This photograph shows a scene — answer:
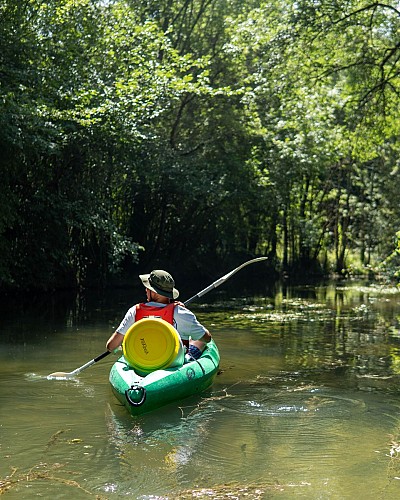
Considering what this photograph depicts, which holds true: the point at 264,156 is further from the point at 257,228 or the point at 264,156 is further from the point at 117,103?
the point at 117,103

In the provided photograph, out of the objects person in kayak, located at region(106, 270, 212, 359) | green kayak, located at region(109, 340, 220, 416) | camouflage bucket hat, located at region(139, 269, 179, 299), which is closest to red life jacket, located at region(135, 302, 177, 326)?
person in kayak, located at region(106, 270, 212, 359)

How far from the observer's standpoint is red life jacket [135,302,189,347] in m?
7.62

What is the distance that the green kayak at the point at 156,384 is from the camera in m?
6.87

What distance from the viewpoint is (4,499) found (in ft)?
15.8

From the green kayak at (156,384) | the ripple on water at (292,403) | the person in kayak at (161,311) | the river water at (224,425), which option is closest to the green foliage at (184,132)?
the river water at (224,425)

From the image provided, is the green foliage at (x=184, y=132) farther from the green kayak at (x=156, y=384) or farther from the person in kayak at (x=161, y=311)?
the green kayak at (x=156, y=384)

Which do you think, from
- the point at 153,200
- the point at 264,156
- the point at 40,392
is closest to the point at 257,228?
the point at 264,156

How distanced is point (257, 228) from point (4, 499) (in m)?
22.7

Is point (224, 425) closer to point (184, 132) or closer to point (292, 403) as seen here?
point (292, 403)

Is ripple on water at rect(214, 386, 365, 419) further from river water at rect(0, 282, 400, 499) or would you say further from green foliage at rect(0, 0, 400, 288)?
green foliage at rect(0, 0, 400, 288)

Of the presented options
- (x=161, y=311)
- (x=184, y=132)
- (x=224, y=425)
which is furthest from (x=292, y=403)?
(x=184, y=132)

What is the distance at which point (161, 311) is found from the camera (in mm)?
7656

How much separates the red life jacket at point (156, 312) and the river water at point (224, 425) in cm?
85

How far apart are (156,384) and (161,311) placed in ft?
2.87
